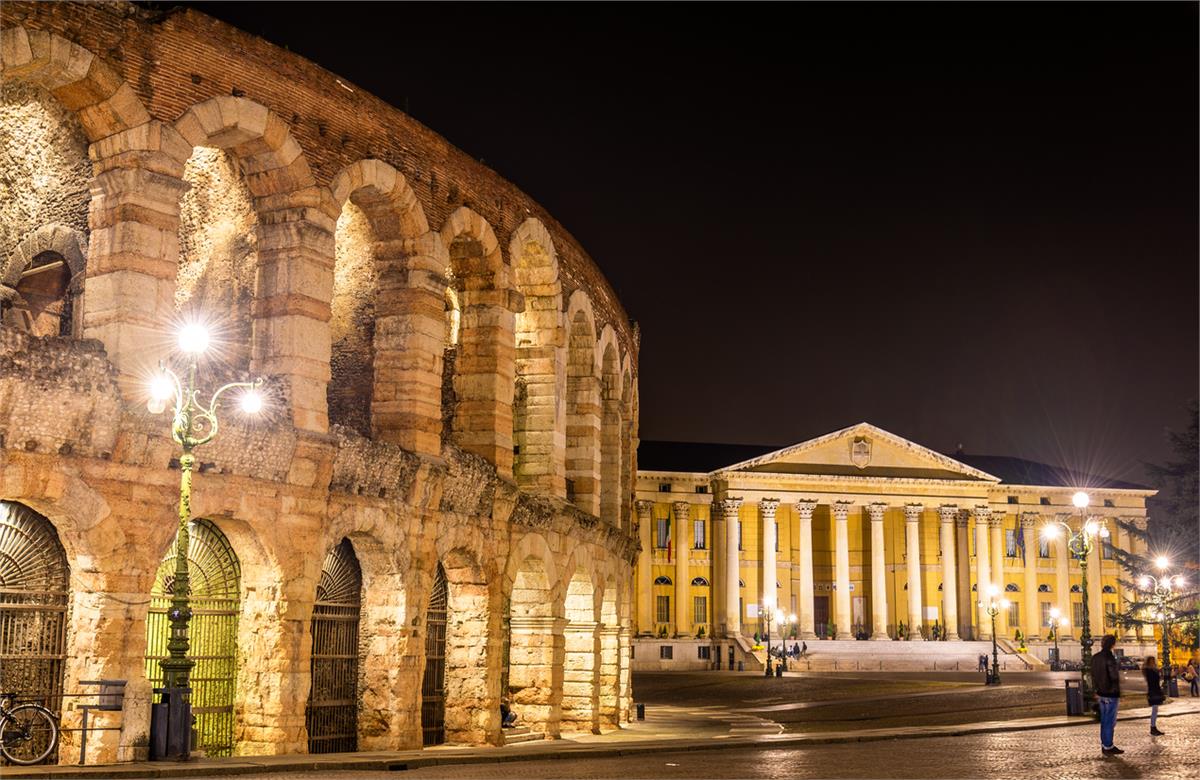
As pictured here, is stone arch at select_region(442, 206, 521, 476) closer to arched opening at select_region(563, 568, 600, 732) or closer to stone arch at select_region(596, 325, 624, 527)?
arched opening at select_region(563, 568, 600, 732)

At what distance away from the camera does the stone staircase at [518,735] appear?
23.1m

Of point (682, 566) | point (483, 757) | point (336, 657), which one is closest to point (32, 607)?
point (336, 657)

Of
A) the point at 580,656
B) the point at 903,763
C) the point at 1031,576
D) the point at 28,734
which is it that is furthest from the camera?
the point at 1031,576

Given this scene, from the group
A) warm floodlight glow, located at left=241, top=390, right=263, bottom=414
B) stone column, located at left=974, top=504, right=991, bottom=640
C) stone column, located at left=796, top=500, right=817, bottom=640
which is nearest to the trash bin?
warm floodlight glow, located at left=241, top=390, right=263, bottom=414

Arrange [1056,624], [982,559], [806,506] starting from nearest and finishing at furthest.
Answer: [1056,624] < [806,506] < [982,559]

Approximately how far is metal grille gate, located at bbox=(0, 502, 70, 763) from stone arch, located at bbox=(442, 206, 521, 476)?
28.1ft

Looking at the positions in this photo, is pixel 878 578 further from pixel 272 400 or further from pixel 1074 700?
pixel 272 400

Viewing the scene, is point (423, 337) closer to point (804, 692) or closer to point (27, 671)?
point (27, 671)

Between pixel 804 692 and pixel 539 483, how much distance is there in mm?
25835

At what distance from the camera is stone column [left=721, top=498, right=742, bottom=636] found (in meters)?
78.7

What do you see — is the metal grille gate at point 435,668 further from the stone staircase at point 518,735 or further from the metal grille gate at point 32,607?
the metal grille gate at point 32,607

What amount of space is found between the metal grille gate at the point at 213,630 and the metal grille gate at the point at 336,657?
4.82ft

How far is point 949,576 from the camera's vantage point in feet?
266

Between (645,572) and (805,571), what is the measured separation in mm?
9330
